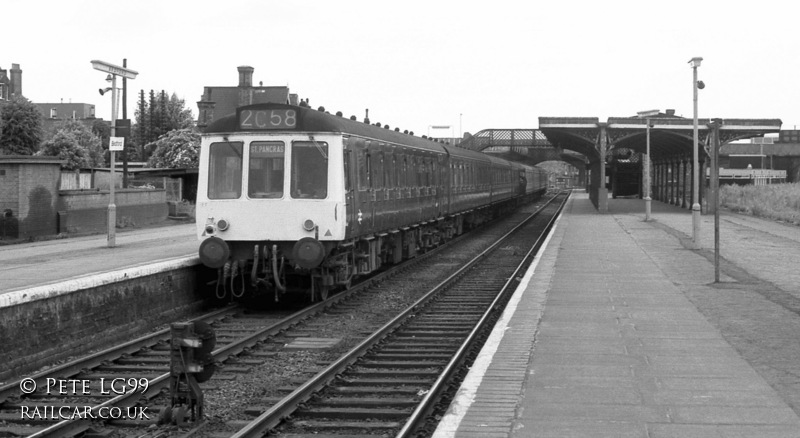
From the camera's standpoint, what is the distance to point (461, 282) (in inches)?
755

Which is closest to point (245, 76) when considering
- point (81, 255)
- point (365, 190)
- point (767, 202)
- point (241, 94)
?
point (241, 94)

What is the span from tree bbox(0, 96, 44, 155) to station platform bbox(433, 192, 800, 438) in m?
52.1

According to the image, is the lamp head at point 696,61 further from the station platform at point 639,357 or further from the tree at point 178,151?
the tree at point 178,151

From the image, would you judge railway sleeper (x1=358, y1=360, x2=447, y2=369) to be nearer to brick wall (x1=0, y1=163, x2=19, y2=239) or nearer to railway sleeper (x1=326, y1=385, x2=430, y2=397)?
railway sleeper (x1=326, y1=385, x2=430, y2=397)

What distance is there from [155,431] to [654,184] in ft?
234

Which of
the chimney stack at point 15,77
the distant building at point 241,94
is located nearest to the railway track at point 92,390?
the distant building at point 241,94

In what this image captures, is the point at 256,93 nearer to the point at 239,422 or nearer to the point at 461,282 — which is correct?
the point at 461,282

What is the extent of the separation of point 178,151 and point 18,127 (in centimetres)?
1063

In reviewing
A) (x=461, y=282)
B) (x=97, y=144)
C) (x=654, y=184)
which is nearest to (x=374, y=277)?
(x=461, y=282)

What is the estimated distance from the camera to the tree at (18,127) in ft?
207

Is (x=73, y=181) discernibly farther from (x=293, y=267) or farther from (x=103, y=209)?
(x=293, y=267)

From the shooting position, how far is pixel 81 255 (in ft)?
68.3

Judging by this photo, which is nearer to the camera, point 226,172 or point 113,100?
point 226,172

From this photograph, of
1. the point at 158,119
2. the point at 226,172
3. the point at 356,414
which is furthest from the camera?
the point at 158,119
